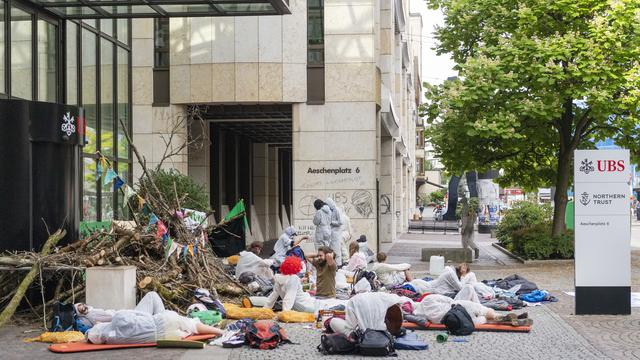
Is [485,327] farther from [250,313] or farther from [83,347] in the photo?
[83,347]

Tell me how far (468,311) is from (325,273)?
11.2ft

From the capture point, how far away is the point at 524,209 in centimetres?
3488

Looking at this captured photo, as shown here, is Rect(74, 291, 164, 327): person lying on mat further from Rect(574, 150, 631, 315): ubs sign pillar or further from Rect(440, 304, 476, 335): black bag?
Rect(574, 150, 631, 315): ubs sign pillar

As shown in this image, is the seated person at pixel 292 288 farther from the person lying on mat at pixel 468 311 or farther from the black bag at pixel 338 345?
the black bag at pixel 338 345

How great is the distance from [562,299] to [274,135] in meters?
25.7

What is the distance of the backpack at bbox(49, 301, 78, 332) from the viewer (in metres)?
12.2

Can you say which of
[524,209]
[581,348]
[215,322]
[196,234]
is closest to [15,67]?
[196,234]

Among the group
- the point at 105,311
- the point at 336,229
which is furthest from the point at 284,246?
the point at 105,311

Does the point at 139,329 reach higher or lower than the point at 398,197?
lower

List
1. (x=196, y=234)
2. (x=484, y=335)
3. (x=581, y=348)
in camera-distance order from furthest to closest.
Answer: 1. (x=196, y=234)
2. (x=484, y=335)
3. (x=581, y=348)

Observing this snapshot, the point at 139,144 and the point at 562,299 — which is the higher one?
the point at 139,144

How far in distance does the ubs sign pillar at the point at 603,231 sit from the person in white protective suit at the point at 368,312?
4549 millimetres

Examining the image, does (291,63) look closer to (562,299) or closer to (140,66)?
(140,66)

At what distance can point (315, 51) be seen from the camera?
90.4ft
